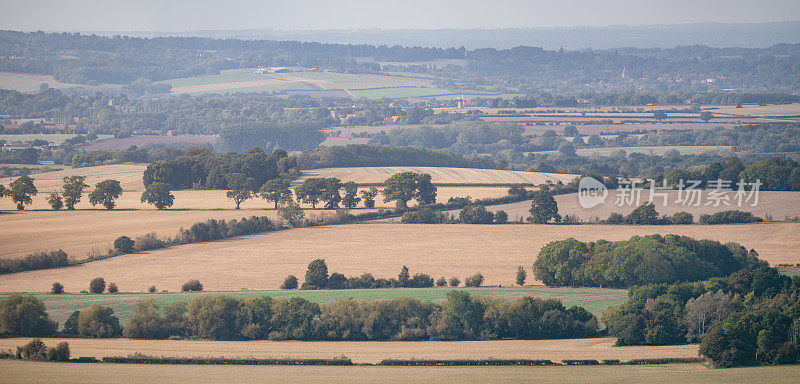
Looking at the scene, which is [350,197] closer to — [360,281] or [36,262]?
[360,281]

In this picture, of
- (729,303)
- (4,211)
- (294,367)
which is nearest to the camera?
(294,367)

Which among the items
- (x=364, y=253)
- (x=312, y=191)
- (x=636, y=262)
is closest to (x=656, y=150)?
(x=312, y=191)

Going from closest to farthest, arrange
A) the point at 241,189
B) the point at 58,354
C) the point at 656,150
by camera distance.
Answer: the point at 58,354 → the point at 241,189 → the point at 656,150

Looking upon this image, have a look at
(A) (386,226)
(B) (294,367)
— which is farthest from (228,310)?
(A) (386,226)

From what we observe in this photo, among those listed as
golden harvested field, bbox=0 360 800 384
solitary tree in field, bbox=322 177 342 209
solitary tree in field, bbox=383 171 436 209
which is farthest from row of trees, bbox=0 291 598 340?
solitary tree in field, bbox=322 177 342 209

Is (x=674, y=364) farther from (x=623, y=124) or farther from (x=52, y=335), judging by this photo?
(x=623, y=124)

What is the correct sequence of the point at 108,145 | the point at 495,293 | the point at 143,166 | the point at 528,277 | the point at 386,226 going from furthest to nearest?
the point at 108,145
the point at 143,166
the point at 386,226
the point at 528,277
the point at 495,293

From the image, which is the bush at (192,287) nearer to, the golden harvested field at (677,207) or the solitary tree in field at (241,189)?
the solitary tree in field at (241,189)
